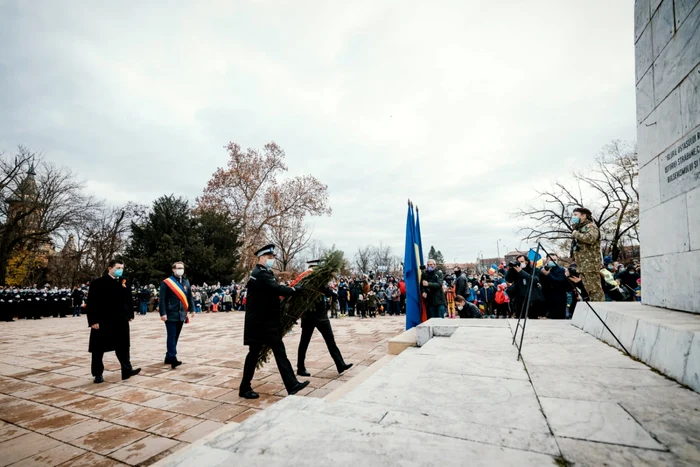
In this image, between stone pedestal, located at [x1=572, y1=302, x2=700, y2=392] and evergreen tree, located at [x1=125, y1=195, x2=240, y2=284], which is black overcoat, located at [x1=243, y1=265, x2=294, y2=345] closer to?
stone pedestal, located at [x1=572, y1=302, x2=700, y2=392]

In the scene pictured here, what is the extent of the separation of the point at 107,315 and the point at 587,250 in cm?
792

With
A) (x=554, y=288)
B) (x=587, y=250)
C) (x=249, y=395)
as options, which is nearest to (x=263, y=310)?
(x=249, y=395)

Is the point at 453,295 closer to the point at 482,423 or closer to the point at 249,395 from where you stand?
the point at 249,395

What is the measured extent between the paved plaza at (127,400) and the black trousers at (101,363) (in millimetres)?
179

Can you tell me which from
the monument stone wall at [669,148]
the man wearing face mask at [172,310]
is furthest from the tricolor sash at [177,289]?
the monument stone wall at [669,148]

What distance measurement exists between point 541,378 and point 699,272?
2287 millimetres

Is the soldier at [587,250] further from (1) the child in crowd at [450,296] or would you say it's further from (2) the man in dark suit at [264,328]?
(1) the child in crowd at [450,296]

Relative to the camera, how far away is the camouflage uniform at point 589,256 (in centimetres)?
566

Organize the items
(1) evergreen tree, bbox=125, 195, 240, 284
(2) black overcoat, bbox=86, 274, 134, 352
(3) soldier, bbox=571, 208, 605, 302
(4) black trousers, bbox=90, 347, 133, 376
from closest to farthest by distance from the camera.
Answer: (4) black trousers, bbox=90, 347, 133, 376, (2) black overcoat, bbox=86, 274, 134, 352, (3) soldier, bbox=571, 208, 605, 302, (1) evergreen tree, bbox=125, 195, 240, 284

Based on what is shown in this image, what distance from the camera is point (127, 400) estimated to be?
4.11m

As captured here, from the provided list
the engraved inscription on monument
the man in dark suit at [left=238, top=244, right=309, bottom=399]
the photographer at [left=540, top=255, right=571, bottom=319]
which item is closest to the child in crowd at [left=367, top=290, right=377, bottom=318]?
the photographer at [left=540, top=255, right=571, bottom=319]

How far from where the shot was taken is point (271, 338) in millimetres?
4113

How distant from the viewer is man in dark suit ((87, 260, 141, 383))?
4.98 metres

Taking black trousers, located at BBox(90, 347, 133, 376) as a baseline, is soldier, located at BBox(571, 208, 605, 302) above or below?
above
